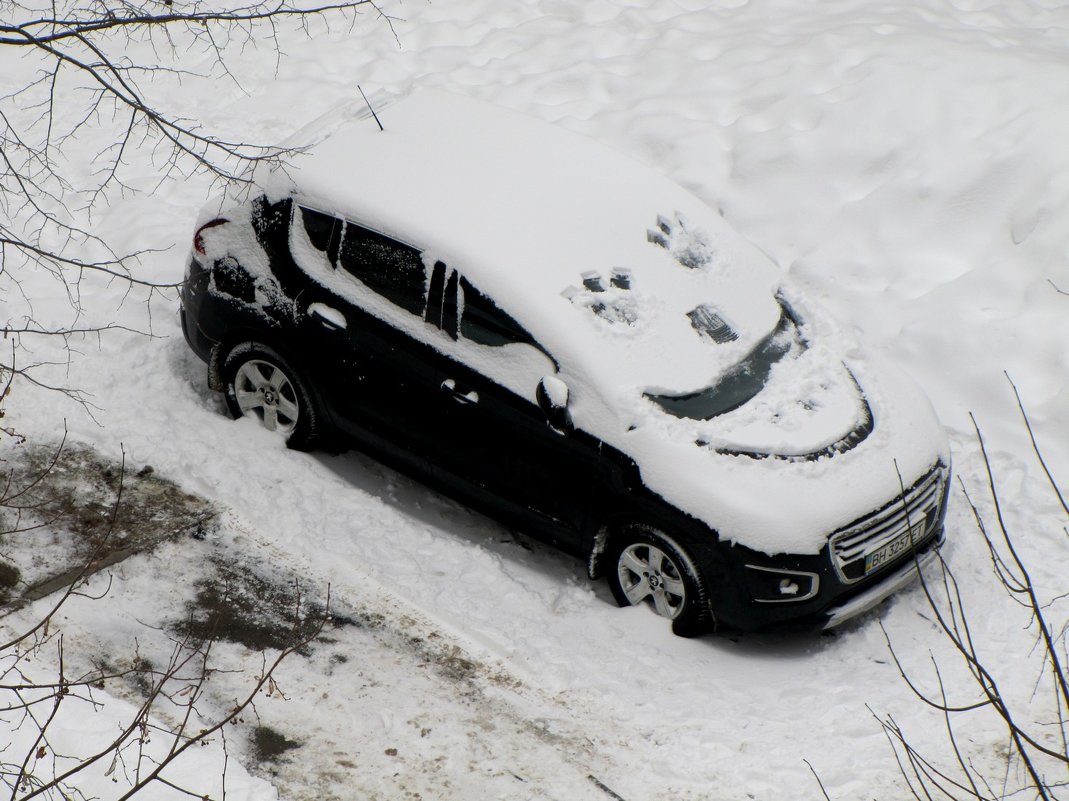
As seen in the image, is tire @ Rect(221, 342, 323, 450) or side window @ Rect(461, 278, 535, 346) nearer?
side window @ Rect(461, 278, 535, 346)

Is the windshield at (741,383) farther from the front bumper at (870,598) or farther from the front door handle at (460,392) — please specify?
the front bumper at (870,598)

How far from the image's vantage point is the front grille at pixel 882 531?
5.65 meters

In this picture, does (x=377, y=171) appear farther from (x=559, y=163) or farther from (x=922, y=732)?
(x=922, y=732)

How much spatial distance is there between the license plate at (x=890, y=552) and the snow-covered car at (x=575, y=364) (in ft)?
0.04

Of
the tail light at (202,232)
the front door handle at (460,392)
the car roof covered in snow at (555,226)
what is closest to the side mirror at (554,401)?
the car roof covered in snow at (555,226)

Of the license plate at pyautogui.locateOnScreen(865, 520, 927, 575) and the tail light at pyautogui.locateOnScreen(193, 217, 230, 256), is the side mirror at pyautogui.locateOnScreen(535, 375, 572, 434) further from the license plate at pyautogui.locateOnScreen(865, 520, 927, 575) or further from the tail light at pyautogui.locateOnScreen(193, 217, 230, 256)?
the tail light at pyautogui.locateOnScreen(193, 217, 230, 256)

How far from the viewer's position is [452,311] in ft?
20.1

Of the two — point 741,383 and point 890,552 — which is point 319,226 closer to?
point 741,383

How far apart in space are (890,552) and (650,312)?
5.58 feet

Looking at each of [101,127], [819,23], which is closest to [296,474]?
[101,127]

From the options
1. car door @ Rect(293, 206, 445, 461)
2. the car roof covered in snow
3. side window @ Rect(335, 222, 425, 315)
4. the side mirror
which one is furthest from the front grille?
side window @ Rect(335, 222, 425, 315)

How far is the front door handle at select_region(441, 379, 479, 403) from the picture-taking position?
20.0ft

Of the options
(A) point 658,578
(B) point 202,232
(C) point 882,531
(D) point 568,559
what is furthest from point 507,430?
(B) point 202,232

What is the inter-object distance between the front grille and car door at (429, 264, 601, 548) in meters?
1.24
